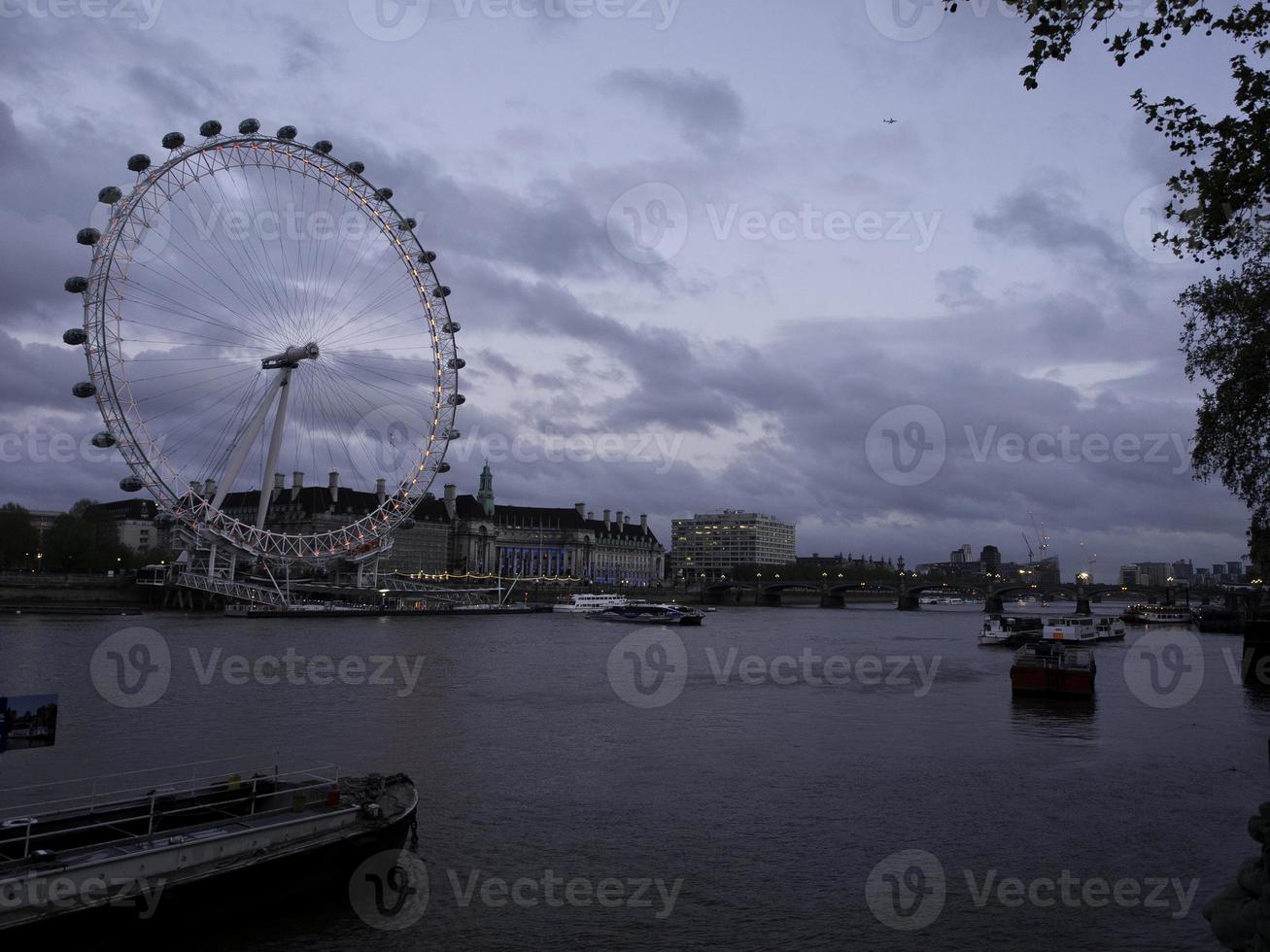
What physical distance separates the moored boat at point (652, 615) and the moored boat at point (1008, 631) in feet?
95.1

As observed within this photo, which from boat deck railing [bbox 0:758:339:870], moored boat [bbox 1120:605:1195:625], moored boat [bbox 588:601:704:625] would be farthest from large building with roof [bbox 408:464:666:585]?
boat deck railing [bbox 0:758:339:870]

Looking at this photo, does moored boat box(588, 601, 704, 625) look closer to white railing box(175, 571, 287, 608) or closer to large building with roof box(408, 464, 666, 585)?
white railing box(175, 571, 287, 608)

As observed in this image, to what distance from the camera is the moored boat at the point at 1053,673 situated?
3916cm

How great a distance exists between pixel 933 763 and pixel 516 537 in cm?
16689

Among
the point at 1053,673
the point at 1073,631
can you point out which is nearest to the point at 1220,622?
the point at 1073,631

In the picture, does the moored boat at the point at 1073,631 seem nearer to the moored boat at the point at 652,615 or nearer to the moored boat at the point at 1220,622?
the moored boat at the point at 1220,622

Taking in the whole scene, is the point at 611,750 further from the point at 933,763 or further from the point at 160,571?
the point at 160,571

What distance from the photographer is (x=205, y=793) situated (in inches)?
632

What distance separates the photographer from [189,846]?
1381 cm

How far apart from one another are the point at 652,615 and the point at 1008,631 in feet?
124

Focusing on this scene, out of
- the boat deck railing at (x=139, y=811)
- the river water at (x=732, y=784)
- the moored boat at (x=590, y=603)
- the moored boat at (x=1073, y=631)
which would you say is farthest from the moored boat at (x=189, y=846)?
the moored boat at (x=590, y=603)

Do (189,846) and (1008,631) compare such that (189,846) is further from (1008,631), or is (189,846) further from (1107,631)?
(1107,631)

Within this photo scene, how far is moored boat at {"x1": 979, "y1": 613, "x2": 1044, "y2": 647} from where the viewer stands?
219ft

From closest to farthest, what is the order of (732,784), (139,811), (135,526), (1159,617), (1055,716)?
A: (139,811) → (732,784) → (1055,716) → (1159,617) → (135,526)
